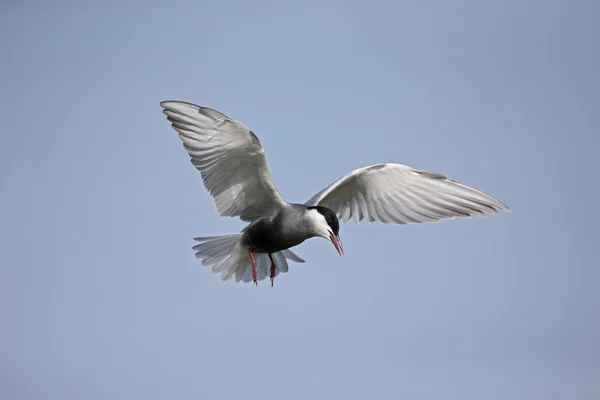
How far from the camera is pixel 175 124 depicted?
5969 millimetres

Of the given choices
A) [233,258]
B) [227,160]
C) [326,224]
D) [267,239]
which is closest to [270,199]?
[267,239]

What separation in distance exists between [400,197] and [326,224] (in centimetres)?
102

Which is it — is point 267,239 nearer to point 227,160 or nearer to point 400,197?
point 227,160

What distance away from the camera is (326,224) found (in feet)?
19.8

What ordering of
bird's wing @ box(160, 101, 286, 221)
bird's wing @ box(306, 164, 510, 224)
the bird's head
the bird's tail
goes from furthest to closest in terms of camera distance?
the bird's tail, bird's wing @ box(306, 164, 510, 224), the bird's head, bird's wing @ box(160, 101, 286, 221)

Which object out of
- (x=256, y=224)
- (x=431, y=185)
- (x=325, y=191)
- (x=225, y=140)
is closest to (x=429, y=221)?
(x=431, y=185)

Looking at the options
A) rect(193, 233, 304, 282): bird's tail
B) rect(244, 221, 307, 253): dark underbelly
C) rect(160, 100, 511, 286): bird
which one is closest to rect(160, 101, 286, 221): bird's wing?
rect(160, 100, 511, 286): bird

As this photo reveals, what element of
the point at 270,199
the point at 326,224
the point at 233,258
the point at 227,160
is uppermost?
the point at 227,160

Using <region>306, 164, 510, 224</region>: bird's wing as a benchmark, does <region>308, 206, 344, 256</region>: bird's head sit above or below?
below

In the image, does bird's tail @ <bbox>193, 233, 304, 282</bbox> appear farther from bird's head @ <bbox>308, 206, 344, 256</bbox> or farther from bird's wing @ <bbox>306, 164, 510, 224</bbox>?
bird's head @ <bbox>308, 206, 344, 256</bbox>

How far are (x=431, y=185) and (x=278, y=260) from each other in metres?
1.62

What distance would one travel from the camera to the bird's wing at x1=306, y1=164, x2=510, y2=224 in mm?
6426

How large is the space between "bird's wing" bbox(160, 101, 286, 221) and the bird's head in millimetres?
479

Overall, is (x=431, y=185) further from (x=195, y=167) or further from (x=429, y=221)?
(x=195, y=167)
